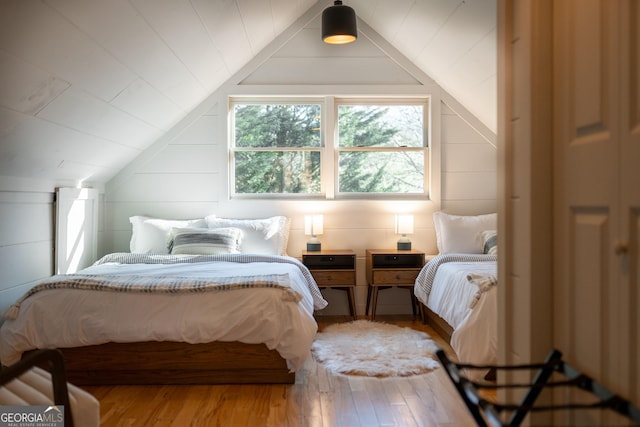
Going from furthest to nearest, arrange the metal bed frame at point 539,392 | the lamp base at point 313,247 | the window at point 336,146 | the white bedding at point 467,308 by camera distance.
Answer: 1. the window at point 336,146
2. the lamp base at point 313,247
3. the white bedding at point 467,308
4. the metal bed frame at point 539,392

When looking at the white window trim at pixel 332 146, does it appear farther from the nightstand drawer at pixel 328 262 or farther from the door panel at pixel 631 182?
the door panel at pixel 631 182

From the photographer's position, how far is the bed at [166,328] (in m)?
2.81

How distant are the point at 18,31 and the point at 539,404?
2.49 m

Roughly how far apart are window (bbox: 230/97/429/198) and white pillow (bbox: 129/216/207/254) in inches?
27.6

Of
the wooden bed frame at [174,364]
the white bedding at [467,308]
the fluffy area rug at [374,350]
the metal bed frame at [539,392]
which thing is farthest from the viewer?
the fluffy area rug at [374,350]

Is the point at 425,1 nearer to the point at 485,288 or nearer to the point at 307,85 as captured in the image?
the point at 307,85

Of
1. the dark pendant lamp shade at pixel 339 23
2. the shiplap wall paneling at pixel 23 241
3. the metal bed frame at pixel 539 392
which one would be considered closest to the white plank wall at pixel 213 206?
the shiplap wall paneling at pixel 23 241

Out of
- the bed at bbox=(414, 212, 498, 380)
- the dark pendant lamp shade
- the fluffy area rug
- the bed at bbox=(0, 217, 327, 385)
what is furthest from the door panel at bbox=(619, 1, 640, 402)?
the dark pendant lamp shade

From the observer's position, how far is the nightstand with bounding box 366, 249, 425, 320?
4.47 metres

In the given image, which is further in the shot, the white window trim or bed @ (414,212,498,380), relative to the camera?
the white window trim

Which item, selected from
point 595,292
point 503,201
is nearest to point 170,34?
point 503,201

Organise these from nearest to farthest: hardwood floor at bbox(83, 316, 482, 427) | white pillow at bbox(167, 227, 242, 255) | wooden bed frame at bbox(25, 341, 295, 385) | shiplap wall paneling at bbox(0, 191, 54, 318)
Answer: hardwood floor at bbox(83, 316, 482, 427) < wooden bed frame at bbox(25, 341, 295, 385) < shiplap wall paneling at bbox(0, 191, 54, 318) < white pillow at bbox(167, 227, 242, 255)

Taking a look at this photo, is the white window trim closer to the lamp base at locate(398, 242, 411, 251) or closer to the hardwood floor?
the lamp base at locate(398, 242, 411, 251)

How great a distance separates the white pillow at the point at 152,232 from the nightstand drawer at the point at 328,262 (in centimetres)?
106
